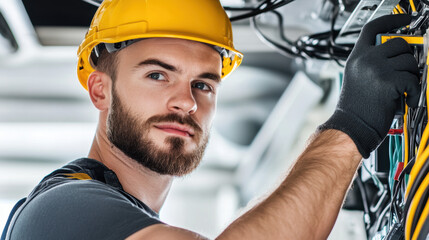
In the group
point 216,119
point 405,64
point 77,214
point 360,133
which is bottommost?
point 216,119

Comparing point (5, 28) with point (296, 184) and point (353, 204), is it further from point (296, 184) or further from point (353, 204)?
point (296, 184)

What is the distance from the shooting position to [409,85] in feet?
2.62

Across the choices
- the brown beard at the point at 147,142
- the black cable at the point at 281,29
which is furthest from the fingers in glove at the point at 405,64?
the black cable at the point at 281,29

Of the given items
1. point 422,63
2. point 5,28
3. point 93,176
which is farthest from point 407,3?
point 5,28

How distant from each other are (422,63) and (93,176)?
0.74 m

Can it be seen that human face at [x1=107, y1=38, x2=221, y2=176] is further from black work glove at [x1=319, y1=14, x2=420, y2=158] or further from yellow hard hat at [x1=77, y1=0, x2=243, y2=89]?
black work glove at [x1=319, y1=14, x2=420, y2=158]

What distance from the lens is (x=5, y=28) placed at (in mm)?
2232

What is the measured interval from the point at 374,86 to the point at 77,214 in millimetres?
573

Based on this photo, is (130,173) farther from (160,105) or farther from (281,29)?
(281,29)

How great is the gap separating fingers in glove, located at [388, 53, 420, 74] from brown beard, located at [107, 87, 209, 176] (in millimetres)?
552

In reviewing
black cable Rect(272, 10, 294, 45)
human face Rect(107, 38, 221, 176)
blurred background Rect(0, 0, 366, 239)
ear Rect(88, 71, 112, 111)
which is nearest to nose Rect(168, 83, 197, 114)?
human face Rect(107, 38, 221, 176)

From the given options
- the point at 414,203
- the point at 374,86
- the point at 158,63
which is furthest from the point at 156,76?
the point at 414,203

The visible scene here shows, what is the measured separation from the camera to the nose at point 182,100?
1.19 m

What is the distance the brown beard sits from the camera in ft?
3.87
